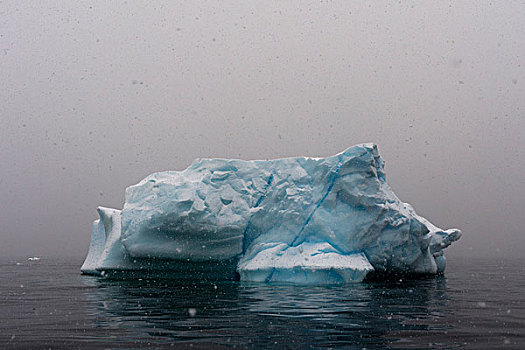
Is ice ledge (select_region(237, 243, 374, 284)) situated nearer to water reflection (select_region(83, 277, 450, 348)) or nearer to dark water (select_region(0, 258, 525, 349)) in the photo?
water reflection (select_region(83, 277, 450, 348))

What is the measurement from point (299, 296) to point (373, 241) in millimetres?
5605

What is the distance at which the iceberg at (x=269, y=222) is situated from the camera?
1430cm

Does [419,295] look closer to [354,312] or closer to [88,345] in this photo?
[354,312]

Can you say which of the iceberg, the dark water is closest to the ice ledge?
the iceberg

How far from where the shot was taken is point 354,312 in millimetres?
7637

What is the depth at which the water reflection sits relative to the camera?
5500 mm

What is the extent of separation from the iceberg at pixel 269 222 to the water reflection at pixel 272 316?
3.15 m

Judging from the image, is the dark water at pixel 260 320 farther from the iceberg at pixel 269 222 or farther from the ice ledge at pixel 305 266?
the iceberg at pixel 269 222

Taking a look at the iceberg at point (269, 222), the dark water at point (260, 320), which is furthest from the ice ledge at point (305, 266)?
the dark water at point (260, 320)

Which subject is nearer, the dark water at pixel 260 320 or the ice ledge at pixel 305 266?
the dark water at pixel 260 320

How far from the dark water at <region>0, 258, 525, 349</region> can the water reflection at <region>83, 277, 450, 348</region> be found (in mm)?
13

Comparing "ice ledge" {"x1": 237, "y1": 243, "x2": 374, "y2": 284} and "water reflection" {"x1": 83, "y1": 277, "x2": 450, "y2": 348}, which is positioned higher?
"water reflection" {"x1": 83, "y1": 277, "x2": 450, "y2": 348}

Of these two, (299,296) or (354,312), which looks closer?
(354,312)

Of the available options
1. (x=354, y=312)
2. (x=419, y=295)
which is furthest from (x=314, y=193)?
(x=354, y=312)
